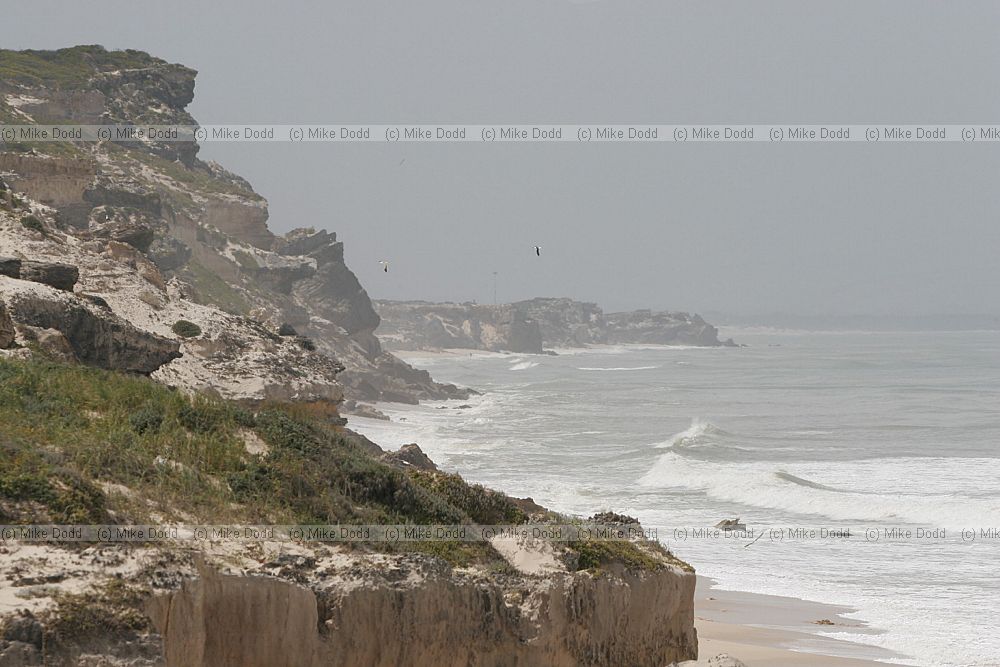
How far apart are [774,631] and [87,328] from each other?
1202cm

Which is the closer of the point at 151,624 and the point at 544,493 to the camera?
the point at 151,624

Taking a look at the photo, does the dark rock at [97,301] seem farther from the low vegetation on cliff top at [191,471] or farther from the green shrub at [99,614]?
the green shrub at [99,614]

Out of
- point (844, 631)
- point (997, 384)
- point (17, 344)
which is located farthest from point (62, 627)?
point (997, 384)

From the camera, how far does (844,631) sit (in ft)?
56.1

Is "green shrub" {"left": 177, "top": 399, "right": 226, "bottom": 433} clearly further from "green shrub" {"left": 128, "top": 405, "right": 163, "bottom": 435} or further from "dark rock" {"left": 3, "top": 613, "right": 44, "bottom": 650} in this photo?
"dark rock" {"left": 3, "top": 613, "right": 44, "bottom": 650}

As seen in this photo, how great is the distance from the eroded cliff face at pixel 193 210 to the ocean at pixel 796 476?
7375 millimetres

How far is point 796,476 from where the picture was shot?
113ft

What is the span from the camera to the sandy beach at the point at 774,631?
1535cm

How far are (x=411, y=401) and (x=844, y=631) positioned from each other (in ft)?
154

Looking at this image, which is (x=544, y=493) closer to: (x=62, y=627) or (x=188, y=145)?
(x=62, y=627)

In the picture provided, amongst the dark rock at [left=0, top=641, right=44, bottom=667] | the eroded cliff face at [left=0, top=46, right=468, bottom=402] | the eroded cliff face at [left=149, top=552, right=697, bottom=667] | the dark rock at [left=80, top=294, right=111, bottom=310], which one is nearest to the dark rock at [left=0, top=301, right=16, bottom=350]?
the dark rock at [left=80, top=294, right=111, bottom=310]

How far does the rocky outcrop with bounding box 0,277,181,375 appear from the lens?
1438 centimetres

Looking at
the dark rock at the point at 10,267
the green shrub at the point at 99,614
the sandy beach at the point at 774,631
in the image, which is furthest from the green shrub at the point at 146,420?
the sandy beach at the point at 774,631

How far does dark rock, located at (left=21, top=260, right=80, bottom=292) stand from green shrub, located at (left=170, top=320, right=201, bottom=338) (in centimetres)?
197
